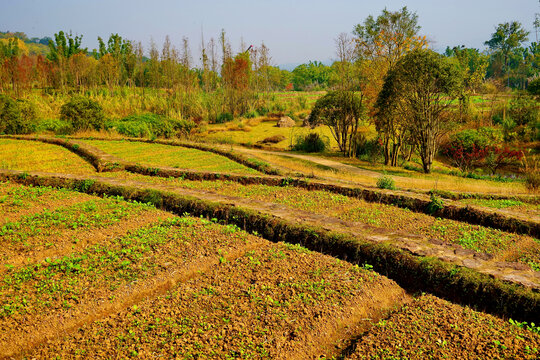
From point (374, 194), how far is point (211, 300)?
5.45 metres

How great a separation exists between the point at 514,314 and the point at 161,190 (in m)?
6.43

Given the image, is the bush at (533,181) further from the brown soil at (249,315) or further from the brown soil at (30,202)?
the brown soil at (30,202)

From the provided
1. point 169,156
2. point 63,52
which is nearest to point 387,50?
point 169,156

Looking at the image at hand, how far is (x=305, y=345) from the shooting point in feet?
11.1

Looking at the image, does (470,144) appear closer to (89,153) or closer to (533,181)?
(533,181)

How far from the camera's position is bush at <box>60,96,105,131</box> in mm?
21594

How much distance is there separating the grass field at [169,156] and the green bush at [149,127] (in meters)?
4.50

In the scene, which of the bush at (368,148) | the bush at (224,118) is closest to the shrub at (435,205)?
the bush at (368,148)

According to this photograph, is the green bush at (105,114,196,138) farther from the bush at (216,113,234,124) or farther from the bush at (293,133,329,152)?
the bush at (293,133,329,152)

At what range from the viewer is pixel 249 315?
373 cm

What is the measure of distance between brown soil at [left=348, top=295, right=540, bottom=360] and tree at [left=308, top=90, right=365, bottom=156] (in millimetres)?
19383

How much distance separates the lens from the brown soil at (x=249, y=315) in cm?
329

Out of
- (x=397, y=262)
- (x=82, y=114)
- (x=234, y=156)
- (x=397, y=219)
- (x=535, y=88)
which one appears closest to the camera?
(x=397, y=262)

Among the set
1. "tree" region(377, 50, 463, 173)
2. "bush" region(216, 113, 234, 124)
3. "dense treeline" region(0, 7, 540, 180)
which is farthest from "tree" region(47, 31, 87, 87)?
"tree" region(377, 50, 463, 173)
